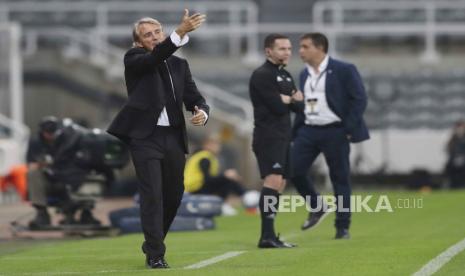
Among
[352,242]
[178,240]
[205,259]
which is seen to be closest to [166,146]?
[205,259]

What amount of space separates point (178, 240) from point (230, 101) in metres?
14.6

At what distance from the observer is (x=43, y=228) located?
16031mm

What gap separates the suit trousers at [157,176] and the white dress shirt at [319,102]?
3299 mm

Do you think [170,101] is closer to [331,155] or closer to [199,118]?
[199,118]

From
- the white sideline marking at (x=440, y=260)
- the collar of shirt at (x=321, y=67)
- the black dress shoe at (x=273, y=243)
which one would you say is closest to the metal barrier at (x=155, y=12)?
the collar of shirt at (x=321, y=67)

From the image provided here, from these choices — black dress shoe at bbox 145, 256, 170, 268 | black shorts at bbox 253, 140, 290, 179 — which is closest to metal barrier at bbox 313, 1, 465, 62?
black shorts at bbox 253, 140, 290, 179

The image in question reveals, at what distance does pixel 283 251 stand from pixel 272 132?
1.22m

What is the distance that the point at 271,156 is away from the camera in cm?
1221

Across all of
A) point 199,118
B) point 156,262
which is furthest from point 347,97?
point 156,262

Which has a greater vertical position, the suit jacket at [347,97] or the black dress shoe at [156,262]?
the suit jacket at [347,97]

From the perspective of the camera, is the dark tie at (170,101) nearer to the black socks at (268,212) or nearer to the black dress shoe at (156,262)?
the black dress shoe at (156,262)

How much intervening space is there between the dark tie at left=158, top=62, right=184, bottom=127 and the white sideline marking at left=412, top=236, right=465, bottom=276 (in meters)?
2.11

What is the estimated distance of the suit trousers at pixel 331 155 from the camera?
13312mm

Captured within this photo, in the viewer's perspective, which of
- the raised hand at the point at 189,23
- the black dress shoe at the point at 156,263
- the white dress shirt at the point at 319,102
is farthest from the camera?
the white dress shirt at the point at 319,102
